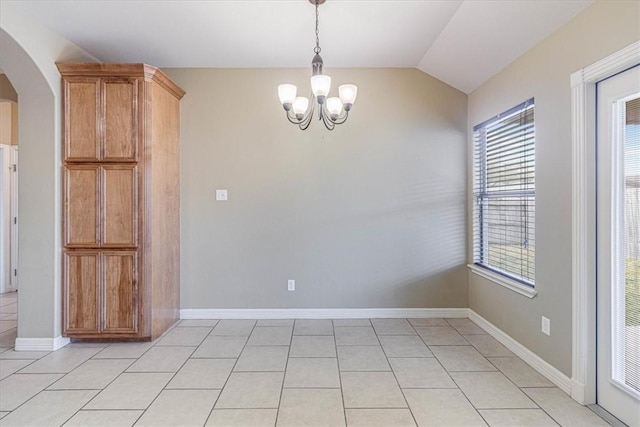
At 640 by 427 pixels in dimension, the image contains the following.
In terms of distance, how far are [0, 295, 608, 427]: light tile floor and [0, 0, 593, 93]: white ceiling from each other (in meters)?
2.51

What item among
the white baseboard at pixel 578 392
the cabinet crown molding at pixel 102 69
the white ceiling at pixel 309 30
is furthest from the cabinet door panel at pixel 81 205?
the white baseboard at pixel 578 392

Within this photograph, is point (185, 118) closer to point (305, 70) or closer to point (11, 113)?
point (305, 70)

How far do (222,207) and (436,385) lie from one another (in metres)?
2.65

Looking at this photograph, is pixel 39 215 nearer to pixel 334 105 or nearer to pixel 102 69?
pixel 102 69

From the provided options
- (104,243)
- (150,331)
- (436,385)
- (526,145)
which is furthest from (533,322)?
(104,243)

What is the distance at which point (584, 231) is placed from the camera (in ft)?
7.05

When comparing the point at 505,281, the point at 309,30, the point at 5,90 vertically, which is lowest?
the point at 505,281

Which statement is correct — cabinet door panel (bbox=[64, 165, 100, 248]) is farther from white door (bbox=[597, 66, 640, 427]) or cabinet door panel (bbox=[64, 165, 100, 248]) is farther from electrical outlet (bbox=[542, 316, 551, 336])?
white door (bbox=[597, 66, 640, 427])

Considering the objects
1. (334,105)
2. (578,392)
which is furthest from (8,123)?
(578,392)

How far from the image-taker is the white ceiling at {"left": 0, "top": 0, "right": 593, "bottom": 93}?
2586mm

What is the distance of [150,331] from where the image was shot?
313cm

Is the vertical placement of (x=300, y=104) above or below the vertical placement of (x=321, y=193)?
above

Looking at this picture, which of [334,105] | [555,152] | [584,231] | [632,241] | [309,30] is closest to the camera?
[632,241]

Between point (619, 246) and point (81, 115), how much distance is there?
13.5ft
